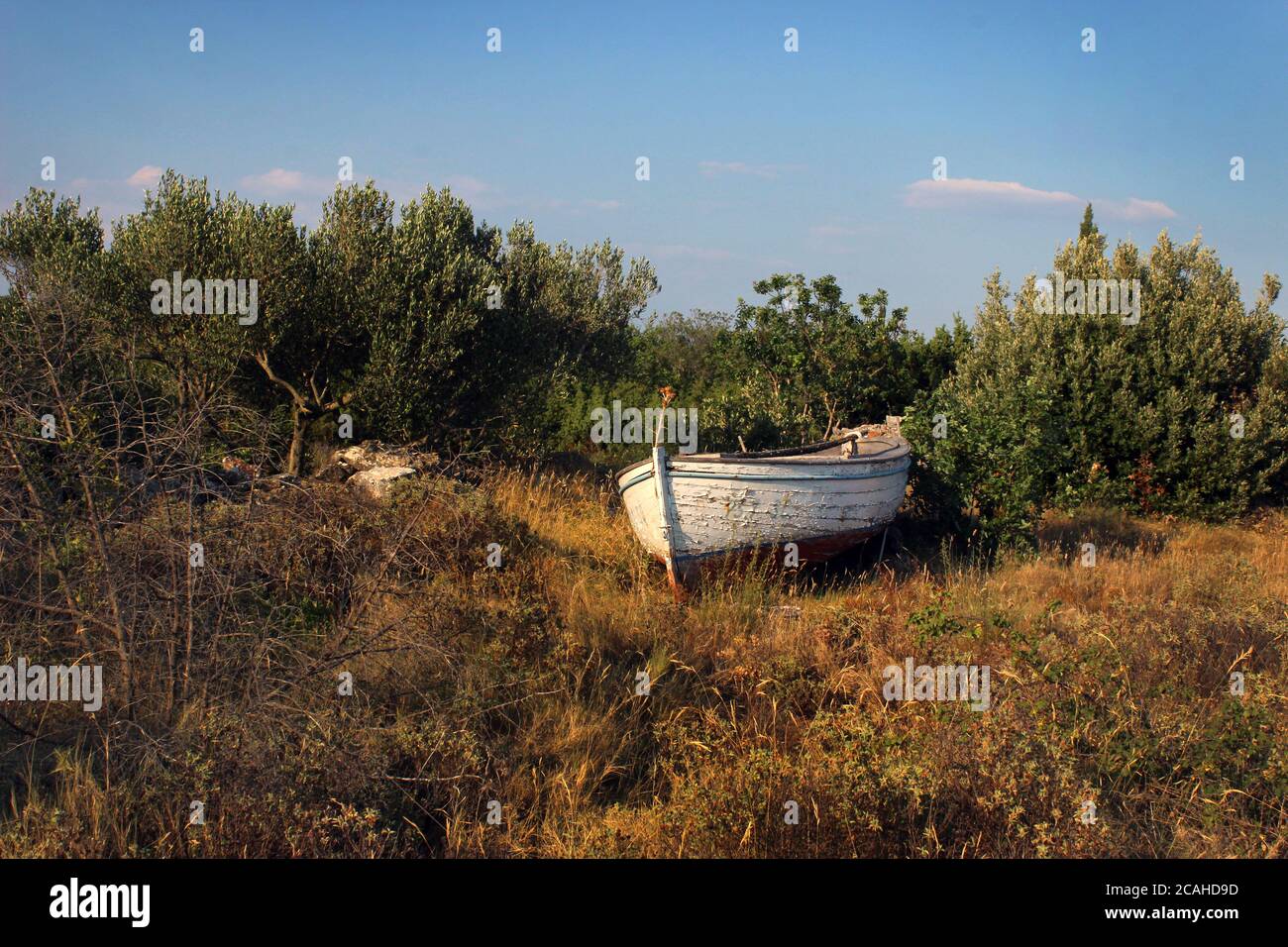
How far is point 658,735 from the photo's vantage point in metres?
5.56

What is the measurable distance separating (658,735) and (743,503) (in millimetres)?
3296

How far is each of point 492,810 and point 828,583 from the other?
5644mm

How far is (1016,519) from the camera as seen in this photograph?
33.4ft

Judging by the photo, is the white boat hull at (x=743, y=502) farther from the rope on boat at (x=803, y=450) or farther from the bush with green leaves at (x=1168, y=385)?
the bush with green leaves at (x=1168, y=385)

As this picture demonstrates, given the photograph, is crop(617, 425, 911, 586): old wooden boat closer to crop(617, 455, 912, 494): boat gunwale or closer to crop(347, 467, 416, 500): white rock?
crop(617, 455, 912, 494): boat gunwale

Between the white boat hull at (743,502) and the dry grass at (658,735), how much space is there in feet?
2.20

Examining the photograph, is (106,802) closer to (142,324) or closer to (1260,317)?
(142,324)

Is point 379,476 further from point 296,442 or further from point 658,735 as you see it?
point 658,735

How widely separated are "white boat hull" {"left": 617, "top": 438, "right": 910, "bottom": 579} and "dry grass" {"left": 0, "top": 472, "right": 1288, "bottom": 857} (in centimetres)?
67

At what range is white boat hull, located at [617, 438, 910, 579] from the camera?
27.5 feet

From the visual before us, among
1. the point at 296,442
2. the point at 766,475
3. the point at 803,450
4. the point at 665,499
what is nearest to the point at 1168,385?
the point at 803,450

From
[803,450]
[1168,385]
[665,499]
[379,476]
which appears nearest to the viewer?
[665,499]

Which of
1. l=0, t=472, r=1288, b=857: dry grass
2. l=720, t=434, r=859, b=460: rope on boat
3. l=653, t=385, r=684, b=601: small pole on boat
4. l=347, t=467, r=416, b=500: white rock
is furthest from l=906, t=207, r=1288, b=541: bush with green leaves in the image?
l=347, t=467, r=416, b=500: white rock

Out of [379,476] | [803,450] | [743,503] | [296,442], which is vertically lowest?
[743,503]
